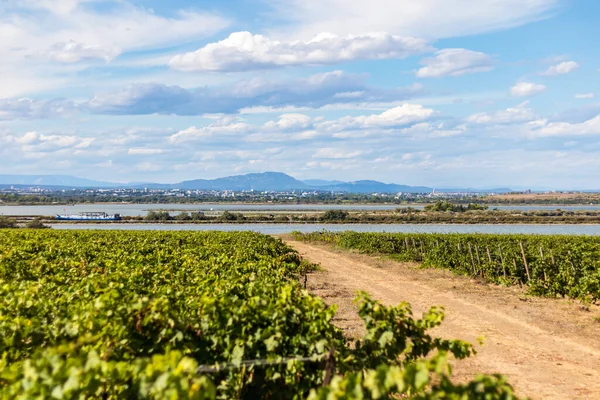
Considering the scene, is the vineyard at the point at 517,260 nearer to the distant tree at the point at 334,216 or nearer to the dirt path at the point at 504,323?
the dirt path at the point at 504,323

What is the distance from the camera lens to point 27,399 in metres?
3.19

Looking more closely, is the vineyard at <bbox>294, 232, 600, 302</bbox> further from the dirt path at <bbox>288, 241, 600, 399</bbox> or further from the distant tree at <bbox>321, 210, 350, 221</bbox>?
the distant tree at <bbox>321, 210, 350, 221</bbox>

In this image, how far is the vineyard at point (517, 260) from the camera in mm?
18750

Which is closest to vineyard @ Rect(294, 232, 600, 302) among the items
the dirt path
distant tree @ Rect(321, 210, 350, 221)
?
the dirt path

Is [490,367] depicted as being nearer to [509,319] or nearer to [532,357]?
Answer: [532,357]

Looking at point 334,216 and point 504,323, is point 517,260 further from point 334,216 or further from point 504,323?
point 334,216

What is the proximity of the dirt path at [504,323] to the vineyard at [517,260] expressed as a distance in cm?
78

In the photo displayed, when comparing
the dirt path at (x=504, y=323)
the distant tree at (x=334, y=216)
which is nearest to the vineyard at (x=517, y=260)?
the dirt path at (x=504, y=323)

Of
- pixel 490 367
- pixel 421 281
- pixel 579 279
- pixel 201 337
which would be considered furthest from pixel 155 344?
pixel 421 281

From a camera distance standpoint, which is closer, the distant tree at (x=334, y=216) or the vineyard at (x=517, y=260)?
the vineyard at (x=517, y=260)

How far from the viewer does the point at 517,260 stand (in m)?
22.9

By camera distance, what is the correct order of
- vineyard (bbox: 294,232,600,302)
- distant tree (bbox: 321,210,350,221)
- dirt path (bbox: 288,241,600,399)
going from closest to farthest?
dirt path (bbox: 288,241,600,399)
vineyard (bbox: 294,232,600,302)
distant tree (bbox: 321,210,350,221)

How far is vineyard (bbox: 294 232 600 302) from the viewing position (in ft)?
61.5

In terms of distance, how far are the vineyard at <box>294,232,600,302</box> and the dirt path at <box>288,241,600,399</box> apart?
0.78 meters
